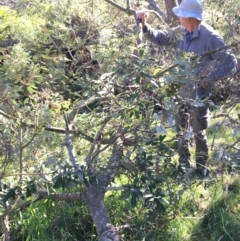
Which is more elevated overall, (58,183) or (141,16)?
(141,16)

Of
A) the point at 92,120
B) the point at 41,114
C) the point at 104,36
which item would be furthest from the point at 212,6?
the point at 41,114

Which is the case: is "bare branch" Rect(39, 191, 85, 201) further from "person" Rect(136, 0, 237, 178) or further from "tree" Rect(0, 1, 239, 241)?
"person" Rect(136, 0, 237, 178)

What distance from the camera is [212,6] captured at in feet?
13.4

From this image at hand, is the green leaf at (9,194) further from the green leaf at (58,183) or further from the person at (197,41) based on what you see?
the person at (197,41)

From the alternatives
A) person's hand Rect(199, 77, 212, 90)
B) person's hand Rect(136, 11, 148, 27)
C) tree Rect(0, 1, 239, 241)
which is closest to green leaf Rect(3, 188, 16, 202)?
tree Rect(0, 1, 239, 241)

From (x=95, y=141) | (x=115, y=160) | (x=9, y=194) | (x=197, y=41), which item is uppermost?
(x=197, y=41)

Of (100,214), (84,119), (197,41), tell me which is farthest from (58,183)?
(197,41)

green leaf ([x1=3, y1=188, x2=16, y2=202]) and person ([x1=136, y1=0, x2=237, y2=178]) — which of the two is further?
person ([x1=136, y1=0, x2=237, y2=178])

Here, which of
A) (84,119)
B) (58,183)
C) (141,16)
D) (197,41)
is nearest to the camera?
(58,183)

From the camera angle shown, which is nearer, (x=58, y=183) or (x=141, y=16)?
(x=58, y=183)

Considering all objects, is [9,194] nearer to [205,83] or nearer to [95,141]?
[95,141]

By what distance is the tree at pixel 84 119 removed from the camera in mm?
2496

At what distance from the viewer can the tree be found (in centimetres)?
250

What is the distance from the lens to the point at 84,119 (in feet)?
10.3
